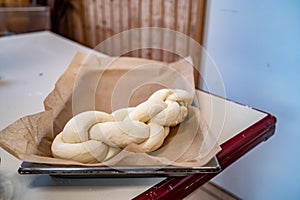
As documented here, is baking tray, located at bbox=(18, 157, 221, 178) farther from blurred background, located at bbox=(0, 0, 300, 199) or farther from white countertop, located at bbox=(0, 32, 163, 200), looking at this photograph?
blurred background, located at bbox=(0, 0, 300, 199)

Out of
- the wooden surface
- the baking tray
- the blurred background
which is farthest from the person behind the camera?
the wooden surface

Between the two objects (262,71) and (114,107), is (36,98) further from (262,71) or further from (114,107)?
(262,71)

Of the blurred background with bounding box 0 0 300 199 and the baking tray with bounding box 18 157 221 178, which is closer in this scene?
the baking tray with bounding box 18 157 221 178

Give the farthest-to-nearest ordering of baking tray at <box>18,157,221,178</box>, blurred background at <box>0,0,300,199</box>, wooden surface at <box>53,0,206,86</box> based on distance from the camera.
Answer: wooden surface at <box>53,0,206,86</box>, blurred background at <box>0,0,300,199</box>, baking tray at <box>18,157,221,178</box>

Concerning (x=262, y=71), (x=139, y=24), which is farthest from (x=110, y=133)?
(x=139, y=24)

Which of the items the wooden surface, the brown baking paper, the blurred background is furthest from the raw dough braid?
the wooden surface

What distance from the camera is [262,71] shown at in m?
1.21

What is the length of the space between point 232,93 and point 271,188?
453 millimetres

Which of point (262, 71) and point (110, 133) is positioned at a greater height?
point (110, 133)

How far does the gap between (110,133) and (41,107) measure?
1.21 feet

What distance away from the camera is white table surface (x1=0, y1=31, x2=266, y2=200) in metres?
0.49

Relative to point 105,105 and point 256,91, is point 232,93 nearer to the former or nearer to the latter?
point 256,91

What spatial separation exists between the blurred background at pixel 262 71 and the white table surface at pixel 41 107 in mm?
501

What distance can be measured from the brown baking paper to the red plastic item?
0.04m
